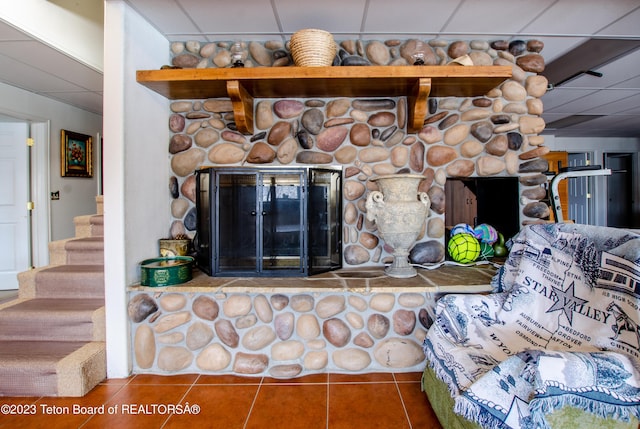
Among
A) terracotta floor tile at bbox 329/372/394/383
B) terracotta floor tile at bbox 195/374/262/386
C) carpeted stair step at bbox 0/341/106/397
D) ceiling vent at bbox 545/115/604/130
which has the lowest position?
terracotta floor tile at bbox 195/374/262/386

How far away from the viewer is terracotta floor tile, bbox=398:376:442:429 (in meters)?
1.50

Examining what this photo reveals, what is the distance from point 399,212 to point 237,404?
137 centimetres

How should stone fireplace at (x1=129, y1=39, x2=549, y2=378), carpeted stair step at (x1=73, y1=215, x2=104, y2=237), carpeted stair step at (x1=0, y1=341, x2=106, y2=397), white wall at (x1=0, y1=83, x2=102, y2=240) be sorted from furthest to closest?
white wall at (x1=0, y1=83, x2=102, y2=240), carpeted stair step at (x1=73, y1=215, x2=104, y2=237), stone fireplace at (x1=129, y1=39, x2=549, y2=378), carpeted stair step at (x1=0, y1=341, x2=106, y2=397)

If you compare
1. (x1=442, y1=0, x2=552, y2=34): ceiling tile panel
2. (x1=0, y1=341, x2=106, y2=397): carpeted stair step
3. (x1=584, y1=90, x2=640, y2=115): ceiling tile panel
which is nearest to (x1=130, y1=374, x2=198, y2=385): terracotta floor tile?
(x1=0, y1=341, x2=106, y2=397): carpeted stair step

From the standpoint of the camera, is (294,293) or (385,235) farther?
(385,235)

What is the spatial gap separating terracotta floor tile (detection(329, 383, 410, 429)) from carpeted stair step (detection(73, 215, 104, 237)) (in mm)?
2518

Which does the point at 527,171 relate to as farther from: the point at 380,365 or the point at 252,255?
the point at 252,255

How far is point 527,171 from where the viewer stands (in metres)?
2.33

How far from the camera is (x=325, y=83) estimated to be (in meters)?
2.04

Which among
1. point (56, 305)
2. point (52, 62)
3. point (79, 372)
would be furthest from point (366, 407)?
point (52, 62)

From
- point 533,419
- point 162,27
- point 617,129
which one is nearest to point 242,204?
point 162,27

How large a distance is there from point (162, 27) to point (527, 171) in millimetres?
2658

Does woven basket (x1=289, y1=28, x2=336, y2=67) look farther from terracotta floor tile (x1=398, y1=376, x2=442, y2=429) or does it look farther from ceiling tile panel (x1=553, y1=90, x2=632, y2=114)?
ceiling tile panel (x1=553, y1=90, x2=632, y2=114)

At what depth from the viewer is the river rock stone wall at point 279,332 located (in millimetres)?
1912
